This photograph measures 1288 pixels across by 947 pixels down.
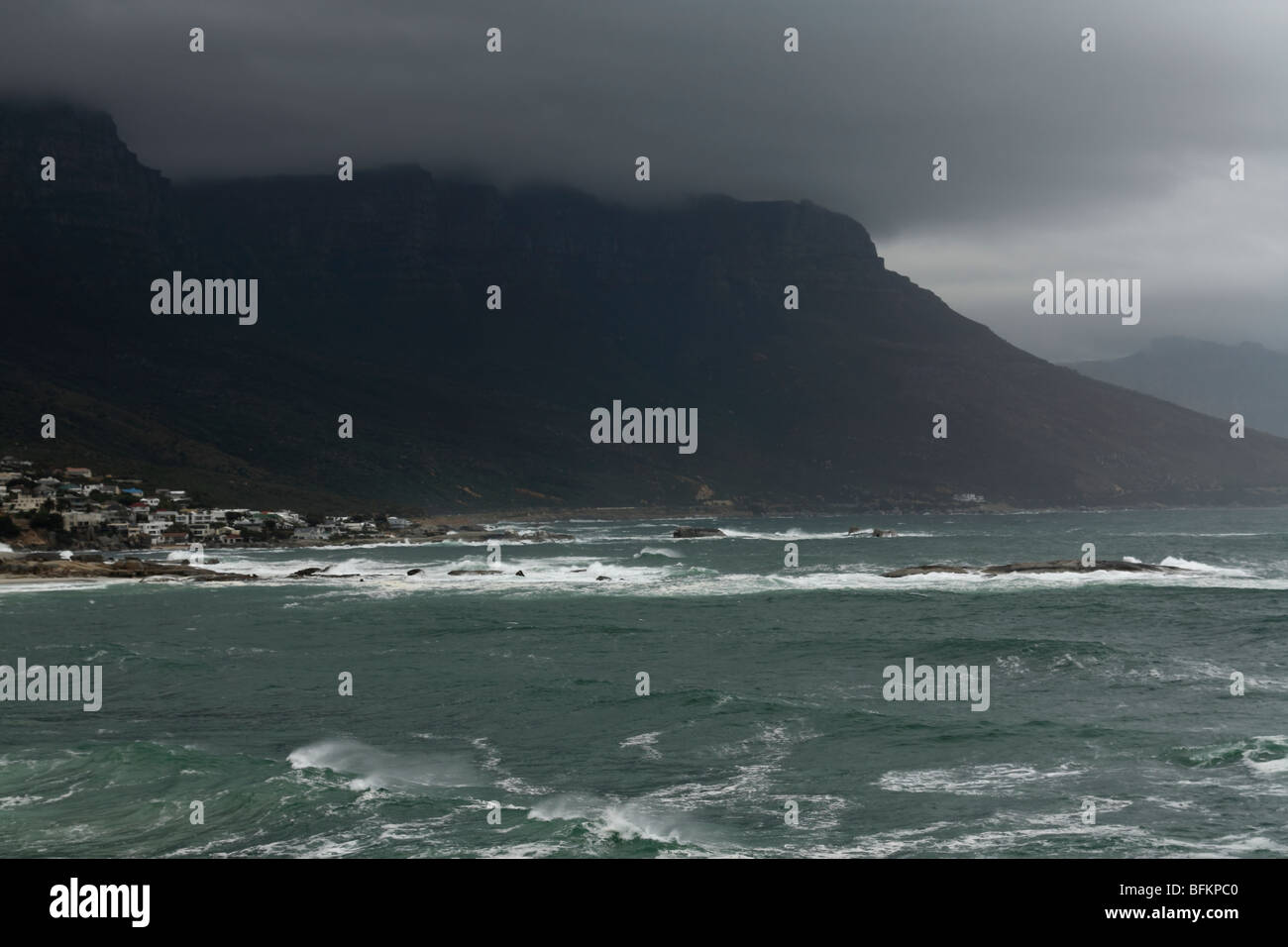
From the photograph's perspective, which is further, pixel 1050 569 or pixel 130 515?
pixel 130 515

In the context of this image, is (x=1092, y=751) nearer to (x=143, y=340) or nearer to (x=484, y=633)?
(x=484, y=633)

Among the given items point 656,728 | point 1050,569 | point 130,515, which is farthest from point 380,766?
point 130,515

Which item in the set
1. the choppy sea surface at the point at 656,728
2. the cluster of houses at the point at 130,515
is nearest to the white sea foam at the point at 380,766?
the choppy sea surface at the point at 656,728

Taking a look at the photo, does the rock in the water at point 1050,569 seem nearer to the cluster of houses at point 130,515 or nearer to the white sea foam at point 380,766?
the white sea foam at point 380,766

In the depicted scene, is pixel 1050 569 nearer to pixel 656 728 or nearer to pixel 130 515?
pixel 656 728

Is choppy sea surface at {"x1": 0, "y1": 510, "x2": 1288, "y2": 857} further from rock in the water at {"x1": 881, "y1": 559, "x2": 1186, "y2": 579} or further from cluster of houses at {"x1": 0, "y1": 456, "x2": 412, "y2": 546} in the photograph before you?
cluster of houses at {"x1": 0, "y1": 456, "x2": 412, "y2": 546}

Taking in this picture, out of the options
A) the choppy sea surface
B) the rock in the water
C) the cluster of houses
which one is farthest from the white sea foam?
the cluster of houses
